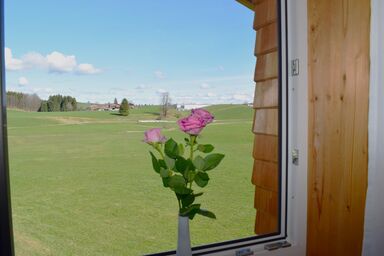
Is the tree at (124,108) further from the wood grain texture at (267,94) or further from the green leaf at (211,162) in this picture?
the wood grain texture at (267,94)

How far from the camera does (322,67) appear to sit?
1.46 m

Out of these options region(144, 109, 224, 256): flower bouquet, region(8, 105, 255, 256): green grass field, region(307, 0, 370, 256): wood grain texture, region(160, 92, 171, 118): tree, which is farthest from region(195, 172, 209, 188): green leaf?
region(307, 0, 370, 256): wood grain texture

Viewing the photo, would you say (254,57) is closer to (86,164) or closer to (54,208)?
(86,164)

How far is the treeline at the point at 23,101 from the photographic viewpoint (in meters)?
1.17

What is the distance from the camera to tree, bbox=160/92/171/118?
1.59m

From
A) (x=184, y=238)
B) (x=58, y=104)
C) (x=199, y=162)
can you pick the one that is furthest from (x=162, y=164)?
(x=58, y=104)

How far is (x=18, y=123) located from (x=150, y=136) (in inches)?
22.1

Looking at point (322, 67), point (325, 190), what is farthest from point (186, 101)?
point (325, 190)

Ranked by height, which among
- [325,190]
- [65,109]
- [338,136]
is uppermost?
[65,109]

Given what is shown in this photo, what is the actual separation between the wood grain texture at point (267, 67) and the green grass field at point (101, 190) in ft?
0.79

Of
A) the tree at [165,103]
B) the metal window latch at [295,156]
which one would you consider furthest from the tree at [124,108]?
the metal window latch at [295,156]

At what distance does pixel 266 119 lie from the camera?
1.81 m

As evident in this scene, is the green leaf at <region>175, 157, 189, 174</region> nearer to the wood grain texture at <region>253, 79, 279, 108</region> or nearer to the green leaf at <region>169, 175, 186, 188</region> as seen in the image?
the green leaf at <region>169, 175, 186, 188</region>

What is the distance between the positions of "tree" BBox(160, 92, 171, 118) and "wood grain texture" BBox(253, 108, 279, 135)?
585 millimetres
